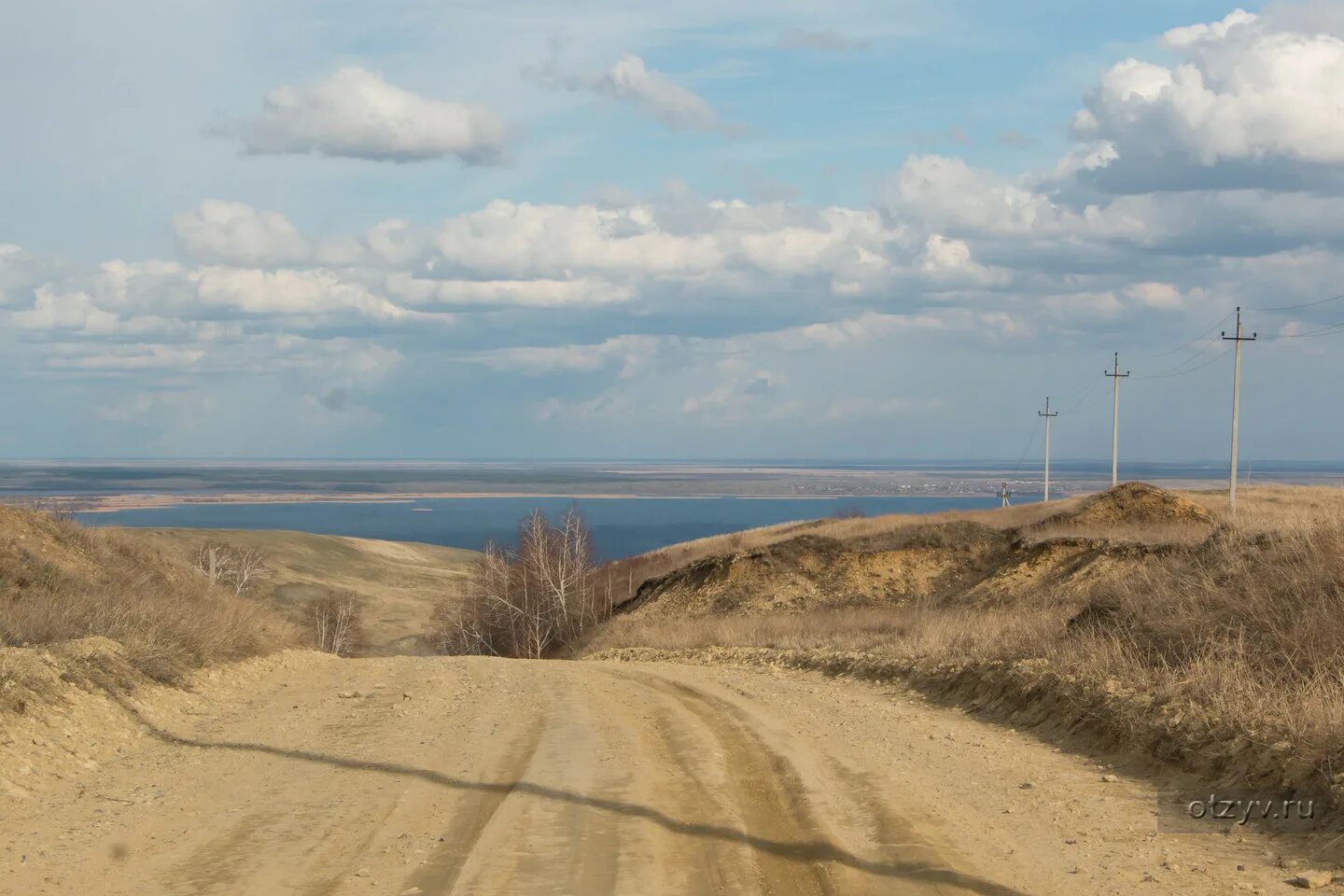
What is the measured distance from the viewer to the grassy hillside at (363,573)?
81750mm

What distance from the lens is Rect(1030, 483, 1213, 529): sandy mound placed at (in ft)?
139

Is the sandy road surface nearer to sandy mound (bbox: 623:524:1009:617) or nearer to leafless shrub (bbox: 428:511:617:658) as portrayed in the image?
sandy mound (bbox: 623:524:1009:617)

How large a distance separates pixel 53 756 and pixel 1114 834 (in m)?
8.90

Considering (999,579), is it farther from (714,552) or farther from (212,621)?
(212,621)

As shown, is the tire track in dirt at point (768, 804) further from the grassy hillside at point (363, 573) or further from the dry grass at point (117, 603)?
the grassy hillside at point (363, 573)

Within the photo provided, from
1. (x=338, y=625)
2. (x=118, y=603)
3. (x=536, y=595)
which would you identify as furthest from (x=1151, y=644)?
(x=338, y=625)

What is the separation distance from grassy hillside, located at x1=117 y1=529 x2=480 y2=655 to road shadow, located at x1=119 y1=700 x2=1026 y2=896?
6271 centimetres

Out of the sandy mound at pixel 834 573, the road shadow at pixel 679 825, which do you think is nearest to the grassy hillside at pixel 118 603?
the road shadow at pixel 679 825

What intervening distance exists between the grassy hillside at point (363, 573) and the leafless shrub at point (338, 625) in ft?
5.19

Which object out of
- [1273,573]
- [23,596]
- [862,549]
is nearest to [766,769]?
[1273,573]

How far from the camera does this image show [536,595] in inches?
2121

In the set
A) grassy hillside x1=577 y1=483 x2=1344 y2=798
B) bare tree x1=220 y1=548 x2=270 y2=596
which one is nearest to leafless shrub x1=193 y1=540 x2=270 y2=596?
bare tree x1=220 y1=548 x2=270 y2=596

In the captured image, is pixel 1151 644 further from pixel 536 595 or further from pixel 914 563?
pixel 536 595

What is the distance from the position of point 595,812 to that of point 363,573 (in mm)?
105076
